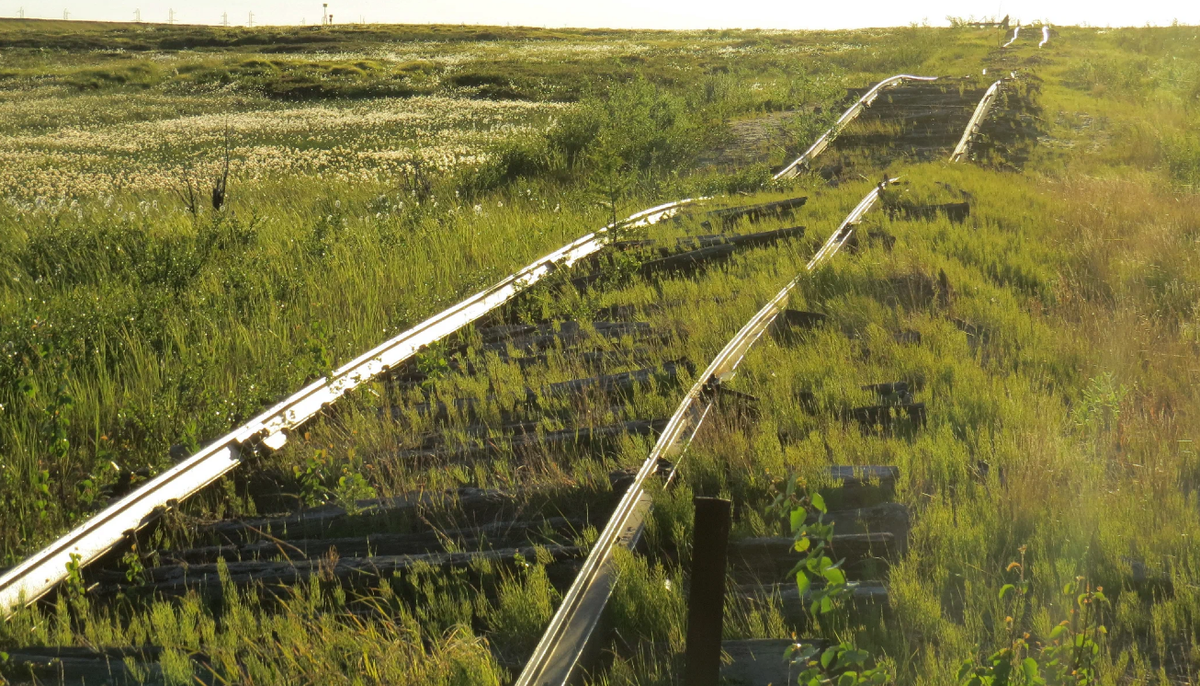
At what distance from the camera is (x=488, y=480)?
4172 mm

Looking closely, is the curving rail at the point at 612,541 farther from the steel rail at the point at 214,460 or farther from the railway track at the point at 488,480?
the steel rail at the point at 214,460

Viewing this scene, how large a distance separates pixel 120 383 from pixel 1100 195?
911cm

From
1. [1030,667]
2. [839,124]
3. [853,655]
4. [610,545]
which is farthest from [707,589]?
[839,124]

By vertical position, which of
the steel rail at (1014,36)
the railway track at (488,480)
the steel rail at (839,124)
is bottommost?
the railway track at (488,480)

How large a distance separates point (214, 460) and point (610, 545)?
1928mm

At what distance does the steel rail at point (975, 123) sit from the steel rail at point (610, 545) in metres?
9.16

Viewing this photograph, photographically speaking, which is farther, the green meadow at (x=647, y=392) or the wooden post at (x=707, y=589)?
the green meadow at (x=647, y=392)

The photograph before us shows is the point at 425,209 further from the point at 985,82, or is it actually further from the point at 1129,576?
the point at 985,82

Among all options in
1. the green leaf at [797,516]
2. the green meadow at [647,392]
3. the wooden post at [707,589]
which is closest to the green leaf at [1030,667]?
the green meadow at [647,392]

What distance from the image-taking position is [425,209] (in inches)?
403

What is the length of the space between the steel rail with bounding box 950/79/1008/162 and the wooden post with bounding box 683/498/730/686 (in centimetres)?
1195

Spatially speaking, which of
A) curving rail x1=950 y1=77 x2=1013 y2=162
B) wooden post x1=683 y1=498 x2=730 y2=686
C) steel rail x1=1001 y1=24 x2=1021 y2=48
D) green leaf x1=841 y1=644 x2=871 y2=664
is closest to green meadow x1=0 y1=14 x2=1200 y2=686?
green leaf x1=841 y1=644 x2=871 y2=664

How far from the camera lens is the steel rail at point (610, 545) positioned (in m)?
2.62

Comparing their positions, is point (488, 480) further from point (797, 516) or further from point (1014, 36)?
point (1014, 36)
